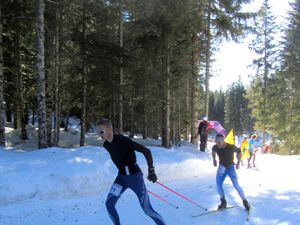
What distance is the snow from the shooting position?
8406 mm

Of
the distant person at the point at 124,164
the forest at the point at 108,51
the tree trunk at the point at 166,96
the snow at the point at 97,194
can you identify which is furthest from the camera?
the tree trunk at the point at 166,96

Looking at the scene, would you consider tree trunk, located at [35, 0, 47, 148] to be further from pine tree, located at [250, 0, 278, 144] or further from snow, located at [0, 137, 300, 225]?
pine tree, located at [250, 0, 278, 144]

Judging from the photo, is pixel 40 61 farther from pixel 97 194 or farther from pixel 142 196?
pixel 142 196

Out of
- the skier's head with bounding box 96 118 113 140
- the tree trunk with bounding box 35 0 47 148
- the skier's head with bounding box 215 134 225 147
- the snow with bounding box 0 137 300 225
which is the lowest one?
the snow with bounding box 0 137 300 225

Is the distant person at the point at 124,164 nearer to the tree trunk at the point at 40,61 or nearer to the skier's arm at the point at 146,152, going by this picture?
the skier's arm at the point at 146,152

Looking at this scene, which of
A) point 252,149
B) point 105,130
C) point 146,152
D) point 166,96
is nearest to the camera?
point 146,152

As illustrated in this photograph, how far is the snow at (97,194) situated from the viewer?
8406 millimetres

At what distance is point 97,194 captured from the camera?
1040 centimetres

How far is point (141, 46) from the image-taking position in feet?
65.4

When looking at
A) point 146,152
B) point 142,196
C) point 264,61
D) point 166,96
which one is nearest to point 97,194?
point 142,196

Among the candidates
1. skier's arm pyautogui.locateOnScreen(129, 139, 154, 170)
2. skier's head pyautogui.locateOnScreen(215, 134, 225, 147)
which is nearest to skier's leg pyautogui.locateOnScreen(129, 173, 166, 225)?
skier's arm pyautogui.locateOnScreen(129, 139, 154, 170)

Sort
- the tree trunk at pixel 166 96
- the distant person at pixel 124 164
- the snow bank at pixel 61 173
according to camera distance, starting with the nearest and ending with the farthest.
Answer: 1. the distant person at pixel 124 164
2. the snow bank at pixel 61 173
3. the tree trunk at pixel 166 96

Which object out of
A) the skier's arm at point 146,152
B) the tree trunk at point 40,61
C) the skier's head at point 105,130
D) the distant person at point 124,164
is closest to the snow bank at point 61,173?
the tree trunk at point 40,61

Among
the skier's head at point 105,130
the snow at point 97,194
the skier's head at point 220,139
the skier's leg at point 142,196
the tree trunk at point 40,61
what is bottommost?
the snow at point 97,194
